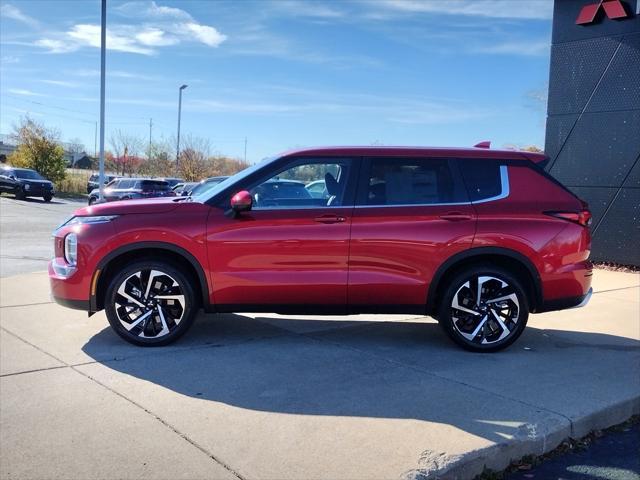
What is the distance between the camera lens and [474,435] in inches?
149

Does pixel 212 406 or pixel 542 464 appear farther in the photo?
pixel 212 406

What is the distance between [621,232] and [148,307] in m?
9.06

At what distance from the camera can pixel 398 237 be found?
5.50 m

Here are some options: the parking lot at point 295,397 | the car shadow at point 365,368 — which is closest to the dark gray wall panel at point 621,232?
the parking lot at point 295,397

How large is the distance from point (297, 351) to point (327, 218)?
119cm

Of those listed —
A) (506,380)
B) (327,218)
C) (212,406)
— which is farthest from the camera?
(327,218)

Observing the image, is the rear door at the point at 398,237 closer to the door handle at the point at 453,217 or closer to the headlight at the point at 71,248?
the door handle at the point at 453,217

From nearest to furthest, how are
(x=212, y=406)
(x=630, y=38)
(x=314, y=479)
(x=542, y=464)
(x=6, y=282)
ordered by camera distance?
(x=314, y=479)
(x=542, y=464)
(x=212, y=406)
(x=6, y=282)
(x=630, y=38)

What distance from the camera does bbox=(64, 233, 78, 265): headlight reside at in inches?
215

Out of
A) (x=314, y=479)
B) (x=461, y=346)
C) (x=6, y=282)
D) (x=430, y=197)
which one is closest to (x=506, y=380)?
(x=461, y=346)

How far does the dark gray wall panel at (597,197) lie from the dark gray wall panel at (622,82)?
1458 mm

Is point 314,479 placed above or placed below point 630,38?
below

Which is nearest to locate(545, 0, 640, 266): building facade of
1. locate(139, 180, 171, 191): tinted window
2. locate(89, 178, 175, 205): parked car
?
locate(89, 178, 175, 205): parked car

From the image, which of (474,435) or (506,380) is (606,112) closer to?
(506,380)
